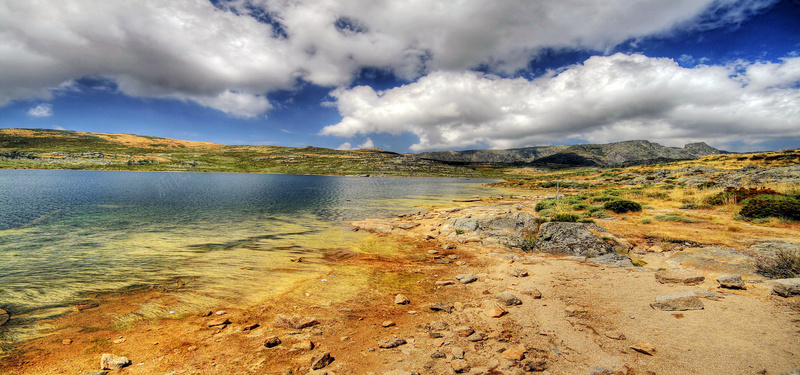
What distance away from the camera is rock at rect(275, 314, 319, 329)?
812 cm

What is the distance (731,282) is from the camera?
347 inches

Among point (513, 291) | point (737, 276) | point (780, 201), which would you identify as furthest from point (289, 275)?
point (780, 201)

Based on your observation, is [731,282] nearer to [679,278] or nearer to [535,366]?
[679,278]

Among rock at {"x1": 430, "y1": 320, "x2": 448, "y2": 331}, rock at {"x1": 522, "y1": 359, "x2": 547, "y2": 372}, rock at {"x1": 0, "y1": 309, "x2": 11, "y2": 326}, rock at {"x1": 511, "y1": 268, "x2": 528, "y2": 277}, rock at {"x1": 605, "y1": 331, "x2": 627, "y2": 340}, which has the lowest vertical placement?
rock at {"x1": 511, "y1": 268, "x2": 528, "y2": 277}

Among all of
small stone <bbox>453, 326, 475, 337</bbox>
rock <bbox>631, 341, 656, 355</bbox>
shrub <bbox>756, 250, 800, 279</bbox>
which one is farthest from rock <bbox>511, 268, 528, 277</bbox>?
shrub <bbox>756, 250, 800, 279</bbox>

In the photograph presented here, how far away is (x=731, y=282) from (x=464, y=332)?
8.64 m

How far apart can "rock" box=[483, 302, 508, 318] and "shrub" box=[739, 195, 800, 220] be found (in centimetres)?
2078

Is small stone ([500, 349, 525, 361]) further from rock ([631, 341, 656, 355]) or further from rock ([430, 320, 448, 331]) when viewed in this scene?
rock ([631, 341, 656, 355])

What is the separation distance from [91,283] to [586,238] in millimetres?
22274

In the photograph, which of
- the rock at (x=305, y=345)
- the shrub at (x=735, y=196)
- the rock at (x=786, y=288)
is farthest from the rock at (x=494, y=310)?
the shrub at (x=735, y=196)

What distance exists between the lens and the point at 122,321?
8367 mm

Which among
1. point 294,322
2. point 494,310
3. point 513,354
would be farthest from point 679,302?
point 294,322

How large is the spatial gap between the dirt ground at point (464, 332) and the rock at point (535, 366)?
0.12ft

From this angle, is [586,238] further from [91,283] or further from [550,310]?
[91,283]
